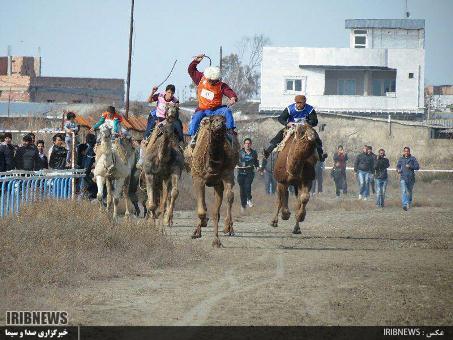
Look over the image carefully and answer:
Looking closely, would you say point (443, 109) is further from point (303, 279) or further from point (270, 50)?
point (303, 279)

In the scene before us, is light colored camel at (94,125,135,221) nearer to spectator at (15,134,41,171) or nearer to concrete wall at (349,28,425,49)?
spectator at (15,134,41,171)

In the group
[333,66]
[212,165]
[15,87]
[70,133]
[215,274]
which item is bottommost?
[215,274]

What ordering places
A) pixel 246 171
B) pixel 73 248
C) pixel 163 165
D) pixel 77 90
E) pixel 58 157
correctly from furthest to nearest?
1. pixel 77 90
2. pixel 246 171
3. pixel 58 157
4. pixel 163 165
5. pixel 73 248

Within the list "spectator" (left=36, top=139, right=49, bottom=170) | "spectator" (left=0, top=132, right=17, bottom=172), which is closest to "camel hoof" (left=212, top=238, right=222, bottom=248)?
"spectator" (left=0, top=132, right=17, bottom=172)

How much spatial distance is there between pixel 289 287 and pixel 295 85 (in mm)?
73748

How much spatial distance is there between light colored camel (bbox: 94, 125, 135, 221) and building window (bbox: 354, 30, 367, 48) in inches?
2670

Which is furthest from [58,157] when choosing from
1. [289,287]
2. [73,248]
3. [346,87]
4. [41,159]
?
[346,87]

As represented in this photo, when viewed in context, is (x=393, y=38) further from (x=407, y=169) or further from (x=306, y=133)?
(x=306, y=133)

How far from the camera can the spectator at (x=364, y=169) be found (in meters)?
41.4

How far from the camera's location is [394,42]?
9156 cm

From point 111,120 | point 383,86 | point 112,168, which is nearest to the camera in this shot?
point 112,168

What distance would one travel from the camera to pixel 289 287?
13.9 meters

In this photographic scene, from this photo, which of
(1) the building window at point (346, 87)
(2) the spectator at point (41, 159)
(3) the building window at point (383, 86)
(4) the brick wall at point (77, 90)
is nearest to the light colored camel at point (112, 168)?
(2) the spectator at point (41, 159)

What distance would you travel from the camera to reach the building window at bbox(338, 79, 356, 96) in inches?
3420
